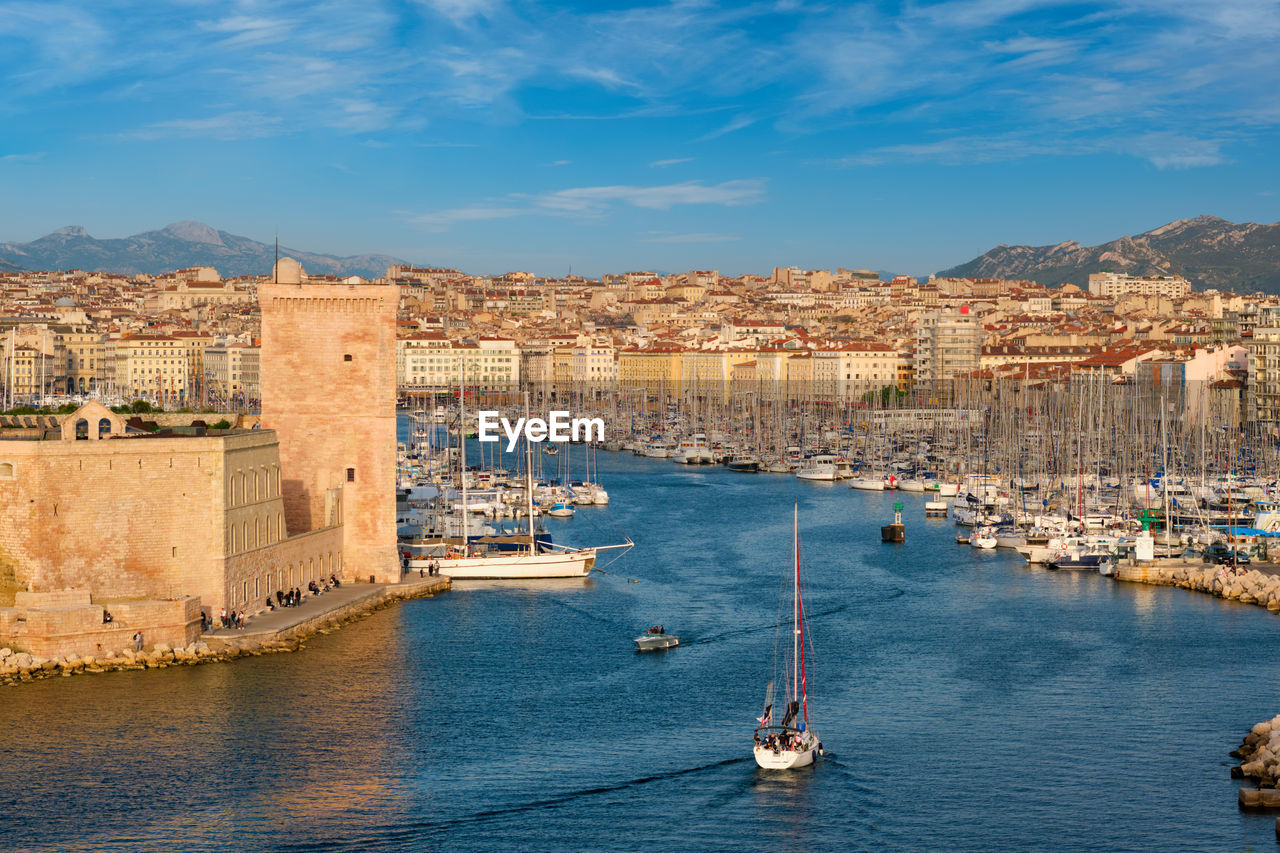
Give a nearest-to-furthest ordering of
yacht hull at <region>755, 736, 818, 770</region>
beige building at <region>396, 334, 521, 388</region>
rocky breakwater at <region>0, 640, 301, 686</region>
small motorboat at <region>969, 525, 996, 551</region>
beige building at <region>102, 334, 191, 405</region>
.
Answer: yacht hull at <region>755, 736, 818, 770</region> → rocky breakwater at <region>0, 640, 301, 686</region> → small motorboat at <region>969, 525, 996, 551</region> → beige building at <region>102, 334, 191, 405</region> → beige building at <region>396, 334, 521, 388</region>

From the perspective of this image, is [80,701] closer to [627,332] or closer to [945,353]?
[945,353]

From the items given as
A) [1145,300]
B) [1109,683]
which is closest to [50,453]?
[1109,683]

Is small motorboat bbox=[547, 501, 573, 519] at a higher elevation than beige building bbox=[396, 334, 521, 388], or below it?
below

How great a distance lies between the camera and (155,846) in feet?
50.5

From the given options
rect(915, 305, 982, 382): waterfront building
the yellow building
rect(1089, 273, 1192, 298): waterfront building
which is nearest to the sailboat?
rect(915, 305, 982, 382): waterfront building

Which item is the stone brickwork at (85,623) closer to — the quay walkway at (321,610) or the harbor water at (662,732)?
the quay walkway at (321,610)

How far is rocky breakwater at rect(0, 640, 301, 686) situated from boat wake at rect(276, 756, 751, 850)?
281 inches

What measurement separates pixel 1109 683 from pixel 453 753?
9217mm

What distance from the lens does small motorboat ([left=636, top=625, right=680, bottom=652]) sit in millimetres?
24625

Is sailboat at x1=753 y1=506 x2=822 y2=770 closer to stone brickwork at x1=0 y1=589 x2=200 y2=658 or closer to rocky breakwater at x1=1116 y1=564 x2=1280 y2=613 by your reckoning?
stone brickwork at x1=0 y1=589 x2=200 y2=658

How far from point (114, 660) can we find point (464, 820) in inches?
293

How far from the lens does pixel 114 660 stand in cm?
2175

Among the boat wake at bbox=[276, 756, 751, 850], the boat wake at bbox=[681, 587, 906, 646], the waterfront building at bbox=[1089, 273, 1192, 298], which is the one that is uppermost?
the waterfront building at bbox=[1089, 273, 1192, 298]

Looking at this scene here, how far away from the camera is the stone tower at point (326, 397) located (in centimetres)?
2859
